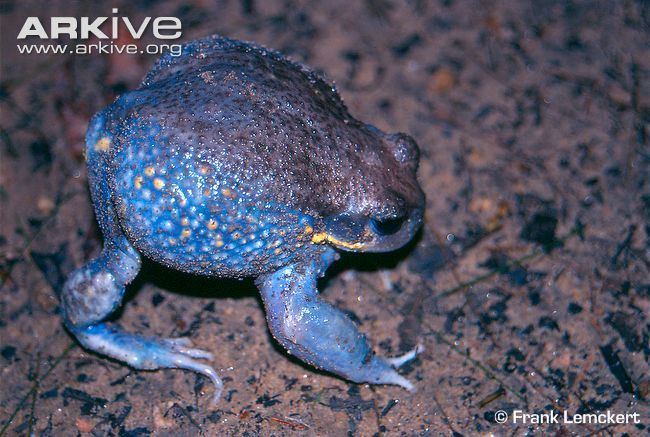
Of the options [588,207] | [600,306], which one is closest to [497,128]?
[588,207]

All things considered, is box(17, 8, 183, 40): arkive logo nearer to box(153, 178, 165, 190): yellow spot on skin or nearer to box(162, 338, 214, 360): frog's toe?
box(153, 178, 165, 190): yellow spot on skin

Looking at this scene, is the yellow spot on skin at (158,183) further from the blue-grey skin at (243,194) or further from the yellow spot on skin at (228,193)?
the yellow spot on skin at (228,193)

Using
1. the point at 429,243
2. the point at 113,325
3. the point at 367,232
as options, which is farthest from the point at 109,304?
the point at 429,243

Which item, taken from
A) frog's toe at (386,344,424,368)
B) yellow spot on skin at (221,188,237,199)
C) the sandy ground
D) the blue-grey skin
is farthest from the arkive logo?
frog's toe at (386,344,424,368)

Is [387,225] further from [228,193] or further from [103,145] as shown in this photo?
[103,145]

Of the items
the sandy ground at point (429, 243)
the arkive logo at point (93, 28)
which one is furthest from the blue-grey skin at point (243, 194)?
the arkive logo at point (93, 28)

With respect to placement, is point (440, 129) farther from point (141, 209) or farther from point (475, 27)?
point (141, 209)
